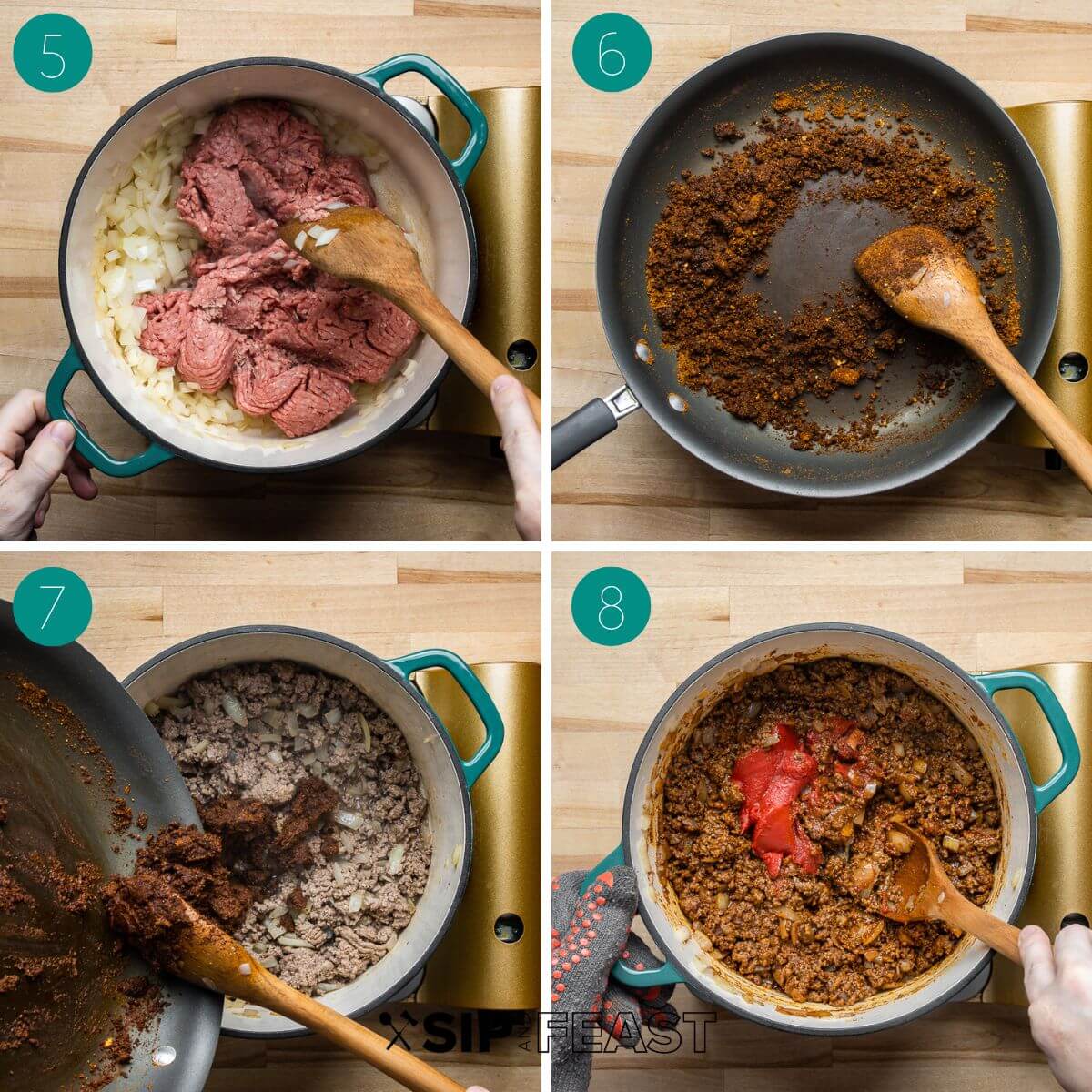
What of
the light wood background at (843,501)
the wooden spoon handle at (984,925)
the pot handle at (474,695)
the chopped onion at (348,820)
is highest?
the light wood background at (843,501)

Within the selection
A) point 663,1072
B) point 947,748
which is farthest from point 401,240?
point 663,1072

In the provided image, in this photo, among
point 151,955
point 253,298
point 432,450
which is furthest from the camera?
point 432,450

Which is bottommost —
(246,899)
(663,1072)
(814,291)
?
(663,1072)

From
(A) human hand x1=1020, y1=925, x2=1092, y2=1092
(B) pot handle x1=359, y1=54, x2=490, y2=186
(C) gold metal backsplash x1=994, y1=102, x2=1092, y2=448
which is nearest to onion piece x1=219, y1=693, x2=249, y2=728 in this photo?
(B) pot handle x1=359, y1=54, x2=490, y2=186

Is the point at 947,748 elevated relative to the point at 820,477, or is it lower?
lower

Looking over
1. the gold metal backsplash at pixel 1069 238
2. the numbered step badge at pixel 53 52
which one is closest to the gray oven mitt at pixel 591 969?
the gold metal backsplash at pixel 1069 238

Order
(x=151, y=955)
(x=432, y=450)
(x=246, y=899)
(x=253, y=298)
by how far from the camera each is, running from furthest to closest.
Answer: (x=432, y=450)
(x=253, y=298)
(x=246, y=899)
(x=151, y=955)

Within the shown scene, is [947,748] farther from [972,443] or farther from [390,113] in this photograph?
[390,113]

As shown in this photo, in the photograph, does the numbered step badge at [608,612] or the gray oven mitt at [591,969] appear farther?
the numbered step badge at [608,612]

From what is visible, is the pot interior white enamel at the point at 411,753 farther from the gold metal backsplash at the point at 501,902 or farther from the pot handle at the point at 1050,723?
A: the pot handle at the point at 1050,723
